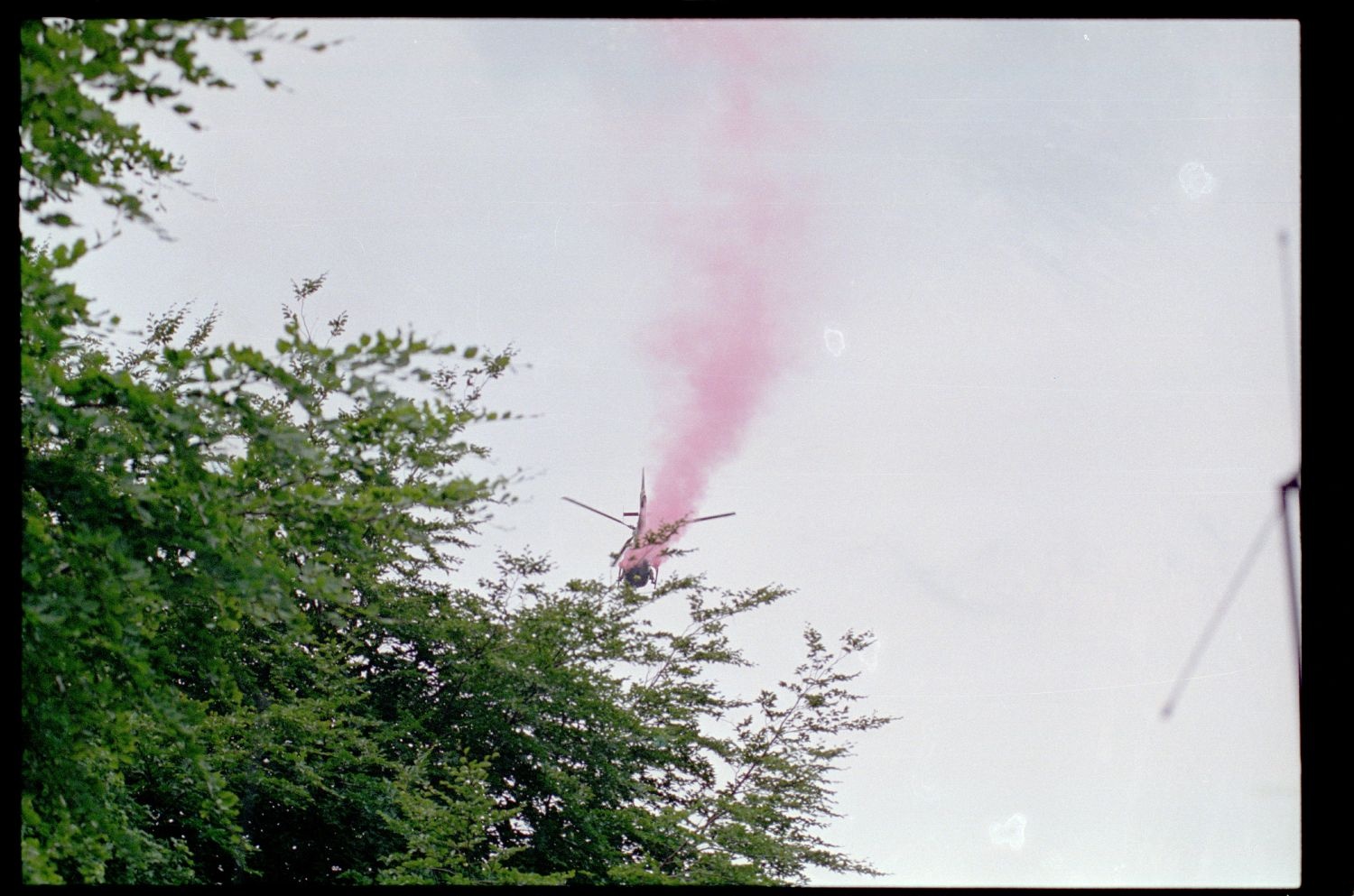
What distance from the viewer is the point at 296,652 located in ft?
30.9

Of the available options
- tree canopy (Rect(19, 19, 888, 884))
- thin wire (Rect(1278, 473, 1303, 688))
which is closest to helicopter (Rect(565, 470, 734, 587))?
tree canopy (Rect(19, 19, 888, 884))

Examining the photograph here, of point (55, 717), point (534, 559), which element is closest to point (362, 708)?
point (534, 559)

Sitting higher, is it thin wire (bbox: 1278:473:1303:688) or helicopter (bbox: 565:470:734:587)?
helicopter (bbox: 565:470:734:587)

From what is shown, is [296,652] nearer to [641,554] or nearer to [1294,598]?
[641,554]

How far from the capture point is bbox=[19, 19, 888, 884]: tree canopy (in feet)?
12.0

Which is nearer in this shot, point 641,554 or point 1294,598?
point 1294,598

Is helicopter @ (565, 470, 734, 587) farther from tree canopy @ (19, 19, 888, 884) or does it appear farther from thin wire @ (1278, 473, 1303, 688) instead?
thin wire @ (1278, 473, 1303, 688)

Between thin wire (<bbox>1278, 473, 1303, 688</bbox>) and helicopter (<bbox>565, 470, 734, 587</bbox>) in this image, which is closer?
thin wire (<bbox>1278, 473, 1303, 688</bbox>)

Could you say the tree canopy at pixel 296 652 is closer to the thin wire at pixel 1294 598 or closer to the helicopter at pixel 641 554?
the helicopter at pixel 641 554

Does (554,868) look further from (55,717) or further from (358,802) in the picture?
(55,717)

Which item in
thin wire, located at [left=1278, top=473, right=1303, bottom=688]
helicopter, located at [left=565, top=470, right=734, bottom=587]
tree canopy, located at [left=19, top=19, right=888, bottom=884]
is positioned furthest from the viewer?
helicopter, located at [left=565, top=470, right=734, bottom=587]

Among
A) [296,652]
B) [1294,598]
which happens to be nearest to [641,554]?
[296,652]

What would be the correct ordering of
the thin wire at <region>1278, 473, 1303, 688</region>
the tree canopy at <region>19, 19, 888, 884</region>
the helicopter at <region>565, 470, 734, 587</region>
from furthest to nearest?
1. the helicopter at <region>565, 470, 734, 587</region>
2. the tree canopy at <region>19, 19, 888, 884</region>
3. the thin wire at <region>1278, 473, 1303, 688</region>
